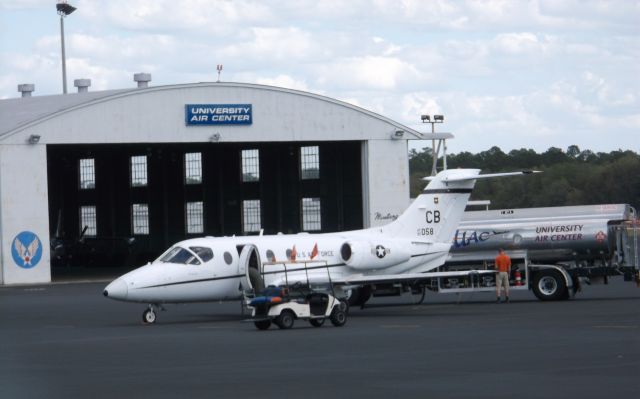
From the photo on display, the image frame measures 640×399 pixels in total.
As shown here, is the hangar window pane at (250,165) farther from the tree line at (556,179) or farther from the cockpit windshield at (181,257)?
the cockpit windshield at (181,257)

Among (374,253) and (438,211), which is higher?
(438,211)

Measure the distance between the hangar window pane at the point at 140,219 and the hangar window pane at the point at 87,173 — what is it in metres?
3.39

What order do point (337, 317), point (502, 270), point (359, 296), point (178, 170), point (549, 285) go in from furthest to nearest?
point (178, 170) < point (359, 296) < point (549, 285) < point (502, 270) < point (337, 317)

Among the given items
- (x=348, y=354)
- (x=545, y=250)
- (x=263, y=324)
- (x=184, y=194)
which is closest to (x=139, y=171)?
(x=184, y=194)

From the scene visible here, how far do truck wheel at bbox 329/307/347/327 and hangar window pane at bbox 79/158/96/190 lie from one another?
152ft

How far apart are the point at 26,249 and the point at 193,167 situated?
56.1 feet

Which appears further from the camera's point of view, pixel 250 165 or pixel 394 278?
pixel 250 165

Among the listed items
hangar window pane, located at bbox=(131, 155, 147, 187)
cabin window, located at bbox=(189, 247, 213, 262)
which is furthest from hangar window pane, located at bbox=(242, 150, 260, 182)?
cabin window, located at bbox=(189, 247, 213, 262)

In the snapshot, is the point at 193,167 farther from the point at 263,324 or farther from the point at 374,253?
the point at 263,324

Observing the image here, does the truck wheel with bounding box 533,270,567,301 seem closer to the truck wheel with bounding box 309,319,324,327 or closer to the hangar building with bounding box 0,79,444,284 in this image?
the truck wheel with bounding box 309,319,324,327

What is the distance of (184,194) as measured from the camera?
66.8m

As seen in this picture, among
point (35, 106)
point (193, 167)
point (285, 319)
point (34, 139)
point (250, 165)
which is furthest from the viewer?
point (193, 167)

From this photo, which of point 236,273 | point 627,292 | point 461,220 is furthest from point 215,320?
point 627,292

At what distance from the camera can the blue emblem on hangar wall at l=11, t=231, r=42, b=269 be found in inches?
1961
